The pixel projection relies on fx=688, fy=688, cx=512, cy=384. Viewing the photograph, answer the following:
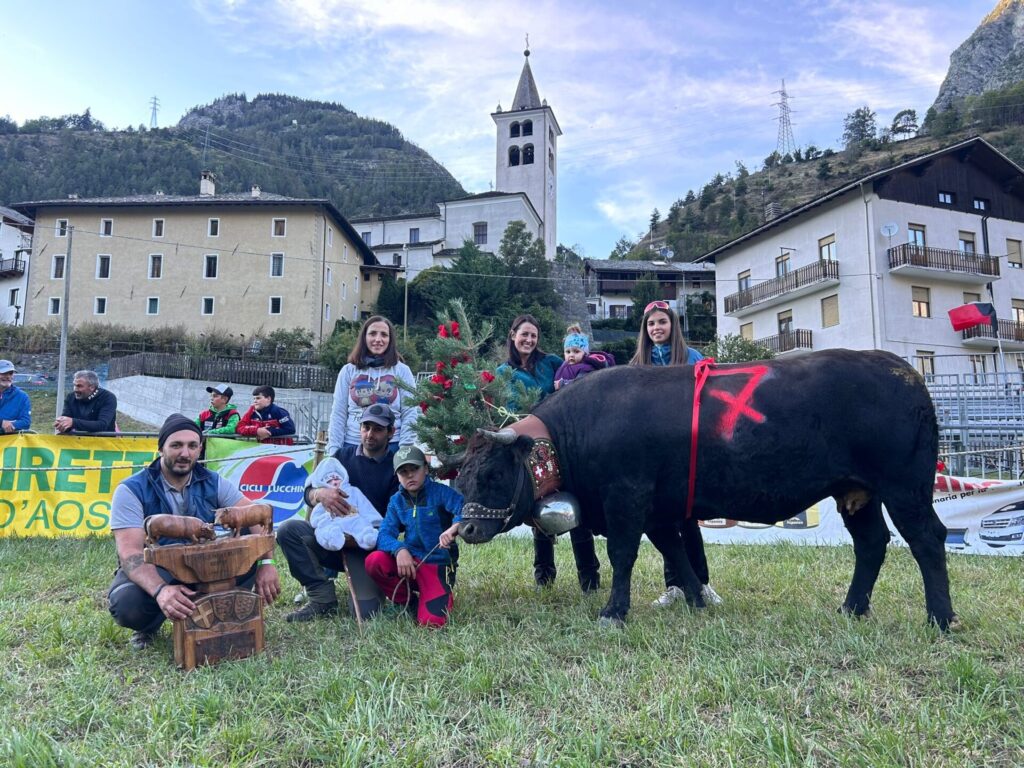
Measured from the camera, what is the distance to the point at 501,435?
13.8 feet

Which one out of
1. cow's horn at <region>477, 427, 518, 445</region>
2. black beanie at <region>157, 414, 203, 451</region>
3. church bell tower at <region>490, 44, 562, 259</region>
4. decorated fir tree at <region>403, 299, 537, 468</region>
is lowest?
cow's horn at <region>477, 427, 518, 445</region>

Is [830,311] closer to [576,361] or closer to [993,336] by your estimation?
[993,336]

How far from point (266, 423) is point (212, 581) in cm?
594

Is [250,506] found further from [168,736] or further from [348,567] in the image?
[168,736]

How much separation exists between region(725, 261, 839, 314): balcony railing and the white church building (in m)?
21.1

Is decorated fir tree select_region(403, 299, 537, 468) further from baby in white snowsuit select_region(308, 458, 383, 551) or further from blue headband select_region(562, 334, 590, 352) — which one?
blue headband select_region(562, 334, 590, 352)

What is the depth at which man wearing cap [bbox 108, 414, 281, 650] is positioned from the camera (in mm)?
3834

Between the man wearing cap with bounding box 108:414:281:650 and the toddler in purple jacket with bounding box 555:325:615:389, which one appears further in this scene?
the toddler in purple jacket with bounding box 555:325:615:389

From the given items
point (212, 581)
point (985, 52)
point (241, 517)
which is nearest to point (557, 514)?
point (241, 517)

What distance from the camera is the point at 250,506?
12.9ft

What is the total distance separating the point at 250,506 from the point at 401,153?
14181 centimetres

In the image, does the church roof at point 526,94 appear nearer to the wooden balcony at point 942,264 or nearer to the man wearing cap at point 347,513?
the wooden balcony at point 942,264

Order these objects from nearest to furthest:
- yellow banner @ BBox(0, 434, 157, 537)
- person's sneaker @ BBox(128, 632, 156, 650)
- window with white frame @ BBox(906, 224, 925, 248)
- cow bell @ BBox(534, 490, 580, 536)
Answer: person's sneaker @ BBox(128, 632, 156, 650) → cow bell @ BBox(534, 490, 580, 536) → yellow banner @ BBox(0, 434, 157, 537) → window with white frame @ BBox(906, 224, 925, 248)

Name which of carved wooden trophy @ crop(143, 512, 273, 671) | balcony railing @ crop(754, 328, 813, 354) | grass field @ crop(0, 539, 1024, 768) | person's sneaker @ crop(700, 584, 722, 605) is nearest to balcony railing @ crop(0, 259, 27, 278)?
balcony railing @ crop(754, 328, 813, 354)
